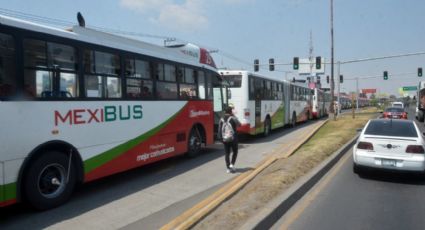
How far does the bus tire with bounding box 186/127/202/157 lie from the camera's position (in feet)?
40.8

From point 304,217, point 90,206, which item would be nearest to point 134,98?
point 90,206

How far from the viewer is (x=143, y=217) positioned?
659 cm

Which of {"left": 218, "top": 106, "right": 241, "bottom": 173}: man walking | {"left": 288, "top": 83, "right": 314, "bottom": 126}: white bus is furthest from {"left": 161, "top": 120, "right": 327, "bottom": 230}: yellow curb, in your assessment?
{"left": 288, "top": 83, "right": 314, "bottom": 126}: white bus

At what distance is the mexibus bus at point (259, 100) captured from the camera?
17.5 m

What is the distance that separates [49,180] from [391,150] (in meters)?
7.37

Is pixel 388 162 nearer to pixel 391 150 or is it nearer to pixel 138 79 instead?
pixel 391 150

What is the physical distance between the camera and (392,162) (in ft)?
31.0

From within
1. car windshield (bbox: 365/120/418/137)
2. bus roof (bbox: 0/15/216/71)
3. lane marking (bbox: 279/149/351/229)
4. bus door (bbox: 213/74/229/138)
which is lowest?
lane marking (bbox: 279/149/351/229)

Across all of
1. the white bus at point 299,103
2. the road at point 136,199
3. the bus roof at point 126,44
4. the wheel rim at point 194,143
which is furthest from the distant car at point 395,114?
the road at point 136,199

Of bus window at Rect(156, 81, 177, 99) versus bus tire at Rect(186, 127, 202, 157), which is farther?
bus tire at Rect(186, 127, 202, 157)

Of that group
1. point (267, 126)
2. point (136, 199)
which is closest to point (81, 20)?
point (136, 199)

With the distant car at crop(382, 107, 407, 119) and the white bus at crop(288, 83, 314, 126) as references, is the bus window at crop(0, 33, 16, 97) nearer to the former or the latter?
the white bus at crop(288, 83, 314, 126)

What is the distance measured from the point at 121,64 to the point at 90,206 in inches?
128

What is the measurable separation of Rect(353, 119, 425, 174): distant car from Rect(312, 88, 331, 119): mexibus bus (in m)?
26.6
